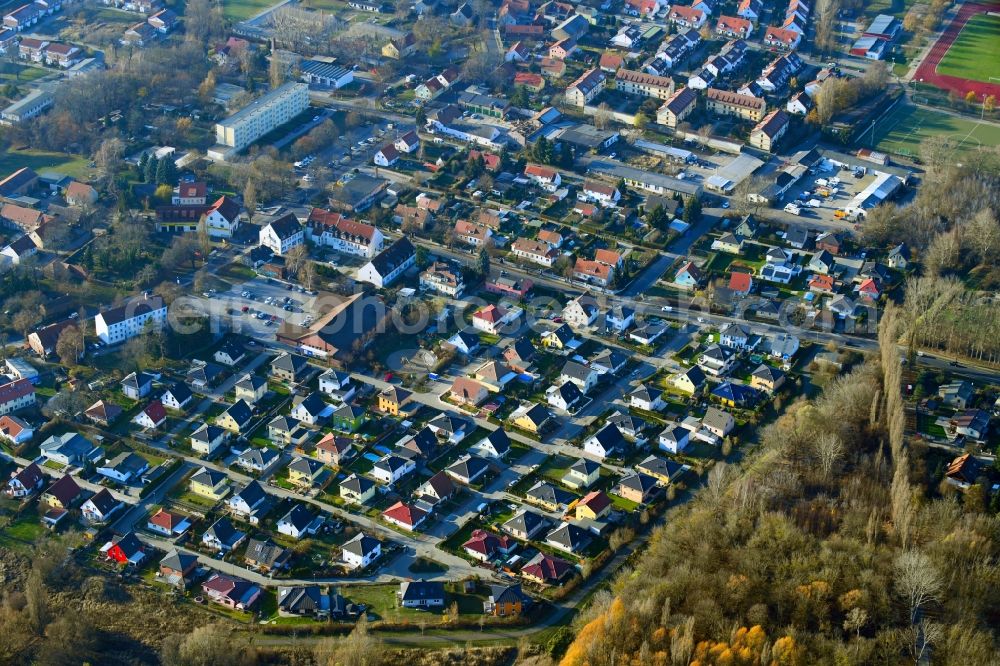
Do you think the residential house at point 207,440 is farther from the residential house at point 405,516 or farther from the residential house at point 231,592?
the residential house at point 405,516

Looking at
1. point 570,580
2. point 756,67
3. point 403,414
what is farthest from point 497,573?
point 756,67

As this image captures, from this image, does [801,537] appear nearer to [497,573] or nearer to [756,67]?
[497,573]

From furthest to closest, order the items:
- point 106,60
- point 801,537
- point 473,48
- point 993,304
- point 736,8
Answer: point 736,8, point 473,48, point 106,60, point 993,304, point 801,537

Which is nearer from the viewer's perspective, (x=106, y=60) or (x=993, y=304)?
(x=993, y=304)

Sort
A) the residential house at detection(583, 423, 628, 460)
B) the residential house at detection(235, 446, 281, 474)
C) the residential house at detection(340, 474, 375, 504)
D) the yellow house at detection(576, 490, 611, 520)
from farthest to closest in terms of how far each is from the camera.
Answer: the residential house at detection(583, 423, 628, 460)
the residential house at detection(235, 446, 281, 474)
the residential house at detection(340, 474, 375, 504)
the yellow house at detection(576, 490, 611, 520)

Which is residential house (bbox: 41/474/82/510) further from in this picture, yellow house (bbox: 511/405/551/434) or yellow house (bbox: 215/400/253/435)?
yellow house (bbox: 511/405/551/434)

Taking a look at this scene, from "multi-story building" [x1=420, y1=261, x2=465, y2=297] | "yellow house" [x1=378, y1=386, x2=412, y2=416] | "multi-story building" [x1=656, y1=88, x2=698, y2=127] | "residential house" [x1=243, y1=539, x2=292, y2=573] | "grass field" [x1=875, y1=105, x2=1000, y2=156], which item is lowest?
"residential house" [x1=243, y1=539, x2=292, y2=573]

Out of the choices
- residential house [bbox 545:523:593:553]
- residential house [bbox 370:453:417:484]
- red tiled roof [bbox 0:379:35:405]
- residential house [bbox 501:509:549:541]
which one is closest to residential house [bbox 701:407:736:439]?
residential house [bbox 545:523:593:553]
